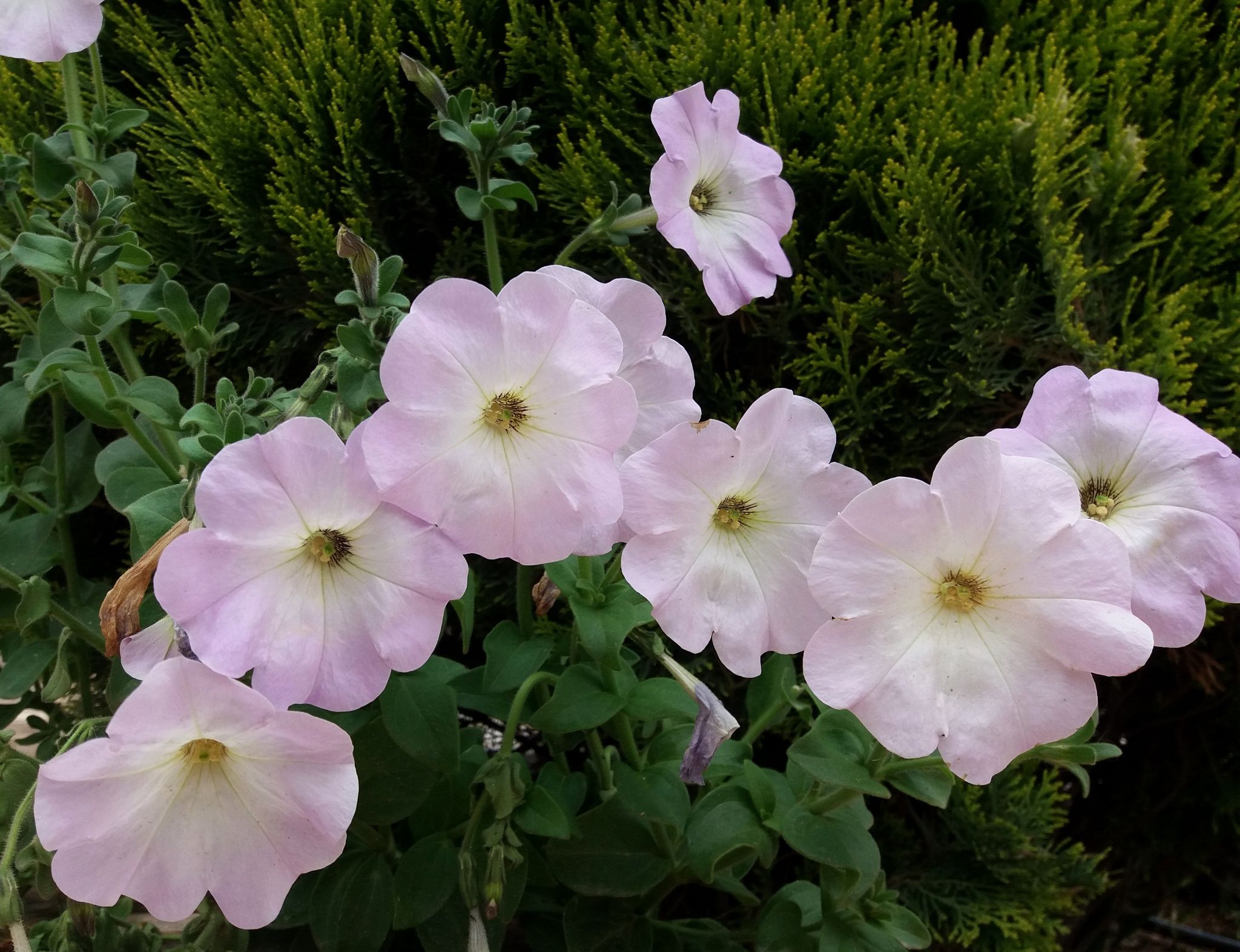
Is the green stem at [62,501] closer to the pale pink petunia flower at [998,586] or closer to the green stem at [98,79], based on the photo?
the green stem at [98,79]

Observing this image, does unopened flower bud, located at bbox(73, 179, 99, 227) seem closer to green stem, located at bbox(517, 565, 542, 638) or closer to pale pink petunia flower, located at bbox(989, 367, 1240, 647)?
green stem, located at bbox(517, 565, 542, 638)

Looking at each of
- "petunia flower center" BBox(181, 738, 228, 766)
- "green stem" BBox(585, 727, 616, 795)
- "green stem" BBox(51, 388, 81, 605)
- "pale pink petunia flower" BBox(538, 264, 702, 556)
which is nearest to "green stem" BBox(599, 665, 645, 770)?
"green stem" BBox(585, 727, 616, 795)

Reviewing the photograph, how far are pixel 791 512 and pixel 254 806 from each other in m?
0.43

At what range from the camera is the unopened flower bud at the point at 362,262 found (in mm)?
659

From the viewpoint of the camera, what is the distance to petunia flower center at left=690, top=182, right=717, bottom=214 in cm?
96

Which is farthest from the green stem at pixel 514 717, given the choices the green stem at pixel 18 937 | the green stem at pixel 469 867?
the green stem at pixel 18 937

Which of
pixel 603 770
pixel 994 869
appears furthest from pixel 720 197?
pixel 994 869

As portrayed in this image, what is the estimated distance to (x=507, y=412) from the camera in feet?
2.14

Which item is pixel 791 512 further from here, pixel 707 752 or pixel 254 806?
pixel 254 806

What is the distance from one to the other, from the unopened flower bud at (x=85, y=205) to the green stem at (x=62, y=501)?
40cm

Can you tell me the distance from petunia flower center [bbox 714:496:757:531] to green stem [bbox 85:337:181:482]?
51 centimetres

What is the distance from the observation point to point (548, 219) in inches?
57.1

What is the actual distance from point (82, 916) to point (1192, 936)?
205cm

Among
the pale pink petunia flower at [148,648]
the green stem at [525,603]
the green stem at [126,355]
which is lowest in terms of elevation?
the green stem at [525,603]
